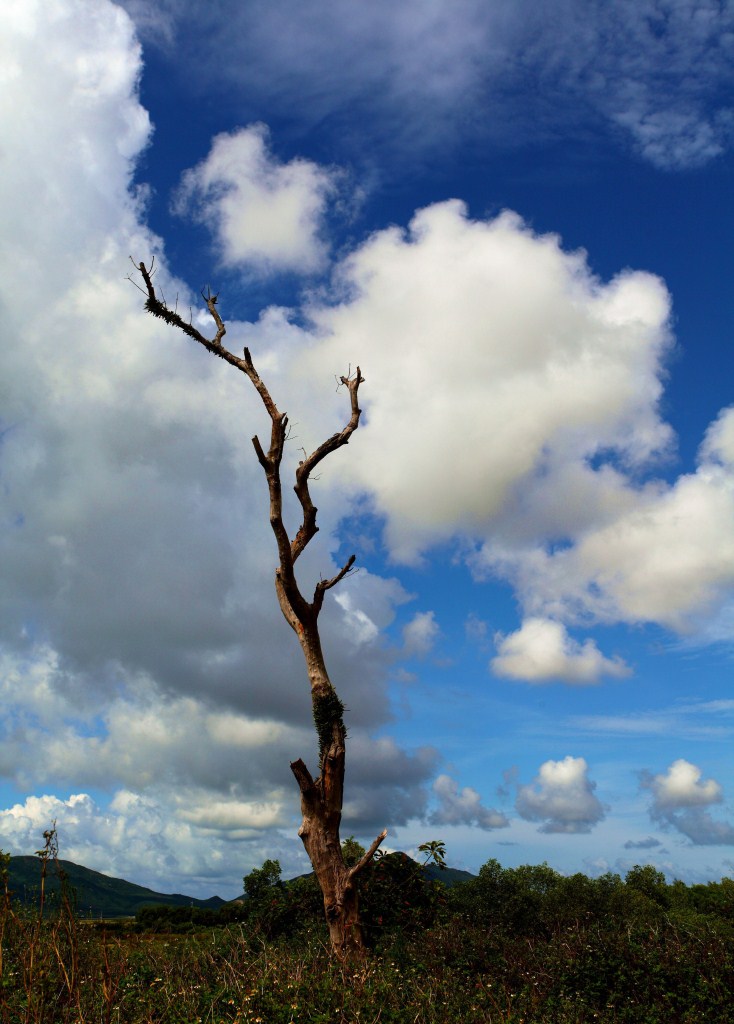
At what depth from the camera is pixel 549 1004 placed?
912 centimetres

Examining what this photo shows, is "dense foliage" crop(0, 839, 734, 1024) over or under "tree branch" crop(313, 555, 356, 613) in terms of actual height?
under

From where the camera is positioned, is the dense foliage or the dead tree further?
the dead tree

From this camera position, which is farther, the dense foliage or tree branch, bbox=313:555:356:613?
tree branch, bbox=313:555:356:613

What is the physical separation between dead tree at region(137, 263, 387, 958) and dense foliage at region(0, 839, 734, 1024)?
0.82 metres

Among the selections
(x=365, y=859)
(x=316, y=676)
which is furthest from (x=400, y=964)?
(x=316, y=676)

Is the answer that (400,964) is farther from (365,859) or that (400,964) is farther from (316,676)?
(316,676)

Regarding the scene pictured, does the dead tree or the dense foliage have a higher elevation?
the dead tree

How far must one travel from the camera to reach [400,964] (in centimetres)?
1080

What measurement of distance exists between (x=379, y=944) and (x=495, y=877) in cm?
461

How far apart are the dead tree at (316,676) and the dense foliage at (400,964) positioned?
0.82 metres

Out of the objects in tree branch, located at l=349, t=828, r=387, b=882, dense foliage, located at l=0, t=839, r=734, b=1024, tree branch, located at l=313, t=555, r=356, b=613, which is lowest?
dense foliage, located at l=0, t=839, r=734, b=1024

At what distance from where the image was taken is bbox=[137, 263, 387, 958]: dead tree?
12.1 m

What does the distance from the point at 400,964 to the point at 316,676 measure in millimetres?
4344

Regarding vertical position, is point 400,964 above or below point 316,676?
below
